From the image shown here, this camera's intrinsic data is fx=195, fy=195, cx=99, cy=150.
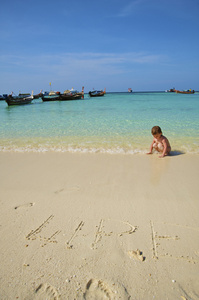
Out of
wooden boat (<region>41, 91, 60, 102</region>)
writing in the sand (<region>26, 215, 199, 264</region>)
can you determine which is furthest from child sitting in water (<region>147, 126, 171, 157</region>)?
wooden boat (<region>41, 91, 60, 102</region>)

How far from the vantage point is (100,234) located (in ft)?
7.56

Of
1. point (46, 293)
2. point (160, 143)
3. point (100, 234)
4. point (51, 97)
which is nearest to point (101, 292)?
point (46, 293)

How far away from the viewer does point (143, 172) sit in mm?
4266

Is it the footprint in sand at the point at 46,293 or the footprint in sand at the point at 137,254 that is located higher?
the footprint in sand at the point at 137,254

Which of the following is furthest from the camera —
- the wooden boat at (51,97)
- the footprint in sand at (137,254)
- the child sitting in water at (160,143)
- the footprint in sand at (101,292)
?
the wooden boat at (51,97)

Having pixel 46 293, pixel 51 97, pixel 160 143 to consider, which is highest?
pixel 51 97

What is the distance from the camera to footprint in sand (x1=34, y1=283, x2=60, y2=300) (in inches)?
63.8

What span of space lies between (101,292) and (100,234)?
685 millimetres

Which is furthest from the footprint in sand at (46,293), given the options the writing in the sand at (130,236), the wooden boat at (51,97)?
the wooden boat at (51,97)

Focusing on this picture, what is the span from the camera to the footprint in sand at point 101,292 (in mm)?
1611

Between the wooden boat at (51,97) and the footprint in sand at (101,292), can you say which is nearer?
the footprint in sand at (101,292)

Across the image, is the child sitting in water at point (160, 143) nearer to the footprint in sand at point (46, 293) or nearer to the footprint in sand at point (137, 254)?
the footprint in sand at point (137, 254)

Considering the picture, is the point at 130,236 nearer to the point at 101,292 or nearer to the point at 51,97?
the point at 101,292

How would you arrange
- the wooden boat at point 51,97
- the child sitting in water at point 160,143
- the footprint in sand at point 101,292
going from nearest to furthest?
1. the footprint in sand at point 101,292
2. the child sitting in water at point 160,143
3. the wooden boat at point 51,97
